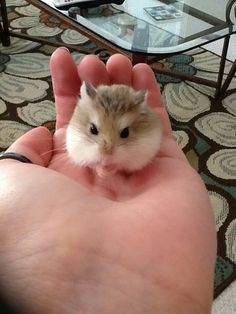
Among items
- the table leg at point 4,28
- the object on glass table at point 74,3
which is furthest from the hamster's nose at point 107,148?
the table leg at point 4,28

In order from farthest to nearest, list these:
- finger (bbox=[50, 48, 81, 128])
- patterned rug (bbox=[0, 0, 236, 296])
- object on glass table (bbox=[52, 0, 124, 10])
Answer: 1. object on glass table (bbox=[52, 0, 124, 10])
2. patterned rug (bbox=[0, 0, 236, 296])
3. finger (bbox=[50, 48, 81, 128])

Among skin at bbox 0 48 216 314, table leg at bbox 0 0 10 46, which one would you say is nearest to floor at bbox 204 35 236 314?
skin at bbox 0 48 216 314

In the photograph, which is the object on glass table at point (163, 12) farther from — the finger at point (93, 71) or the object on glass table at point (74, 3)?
the finger at point (93, 71)

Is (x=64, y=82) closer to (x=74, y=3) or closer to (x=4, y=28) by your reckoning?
(x=74, y=3)

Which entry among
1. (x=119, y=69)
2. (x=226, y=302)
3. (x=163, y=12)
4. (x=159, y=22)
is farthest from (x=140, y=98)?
(x=163, y=12)

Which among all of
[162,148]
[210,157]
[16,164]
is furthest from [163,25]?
[16,164]

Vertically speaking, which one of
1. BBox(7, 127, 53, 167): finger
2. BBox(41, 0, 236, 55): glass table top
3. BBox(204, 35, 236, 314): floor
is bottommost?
BBox(204, 35, 236, 314): floor

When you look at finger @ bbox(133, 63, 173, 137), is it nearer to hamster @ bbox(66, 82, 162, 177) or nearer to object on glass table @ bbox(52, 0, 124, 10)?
hamster @ bbox(66, 82, 162, 177)
